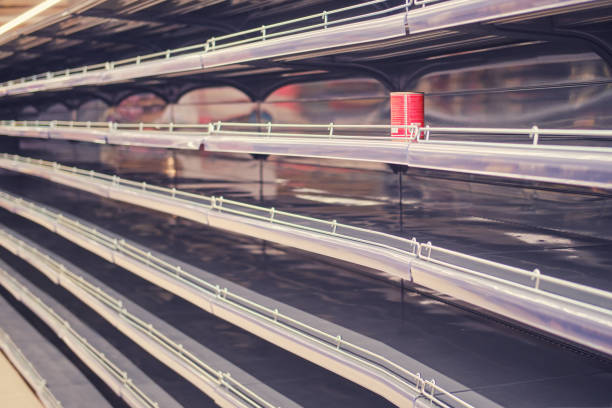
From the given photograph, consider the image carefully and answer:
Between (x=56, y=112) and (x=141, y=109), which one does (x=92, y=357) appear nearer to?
(x=141, y=109)

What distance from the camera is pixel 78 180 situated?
16.5 feet

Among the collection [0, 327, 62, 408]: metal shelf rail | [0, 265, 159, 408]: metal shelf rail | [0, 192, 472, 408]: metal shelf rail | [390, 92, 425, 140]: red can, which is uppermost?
[390, 92, 425, 140]: red can

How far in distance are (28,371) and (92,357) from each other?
106 cm

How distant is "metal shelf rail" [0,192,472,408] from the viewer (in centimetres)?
204

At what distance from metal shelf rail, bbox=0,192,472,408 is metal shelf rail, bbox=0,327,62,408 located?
0.66m

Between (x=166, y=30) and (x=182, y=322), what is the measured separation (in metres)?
2.20

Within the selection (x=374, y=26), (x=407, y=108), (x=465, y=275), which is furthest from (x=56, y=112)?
(x=465, y=275)

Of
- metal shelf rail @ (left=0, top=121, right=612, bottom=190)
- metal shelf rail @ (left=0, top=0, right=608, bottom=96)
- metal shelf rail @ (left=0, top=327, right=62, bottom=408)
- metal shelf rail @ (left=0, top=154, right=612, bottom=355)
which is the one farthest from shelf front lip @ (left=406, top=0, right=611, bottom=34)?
metal shelf rail @ (left=0, top=327, right=62, bottom=408)

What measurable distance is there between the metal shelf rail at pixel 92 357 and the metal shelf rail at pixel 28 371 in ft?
0.96

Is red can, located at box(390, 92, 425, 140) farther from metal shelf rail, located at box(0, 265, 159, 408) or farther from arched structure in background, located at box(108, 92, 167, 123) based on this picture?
arched structure in background, located at box(108, 92, 167, 123)

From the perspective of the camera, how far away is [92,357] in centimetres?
438

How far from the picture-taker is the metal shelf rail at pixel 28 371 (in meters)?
4.52

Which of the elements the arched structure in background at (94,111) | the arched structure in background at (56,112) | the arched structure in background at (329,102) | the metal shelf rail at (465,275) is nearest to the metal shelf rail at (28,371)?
the metal shelf rail at (465,275)

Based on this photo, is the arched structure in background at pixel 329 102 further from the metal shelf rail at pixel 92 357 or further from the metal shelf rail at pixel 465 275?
the metal shelf rail at pixel 92 357
